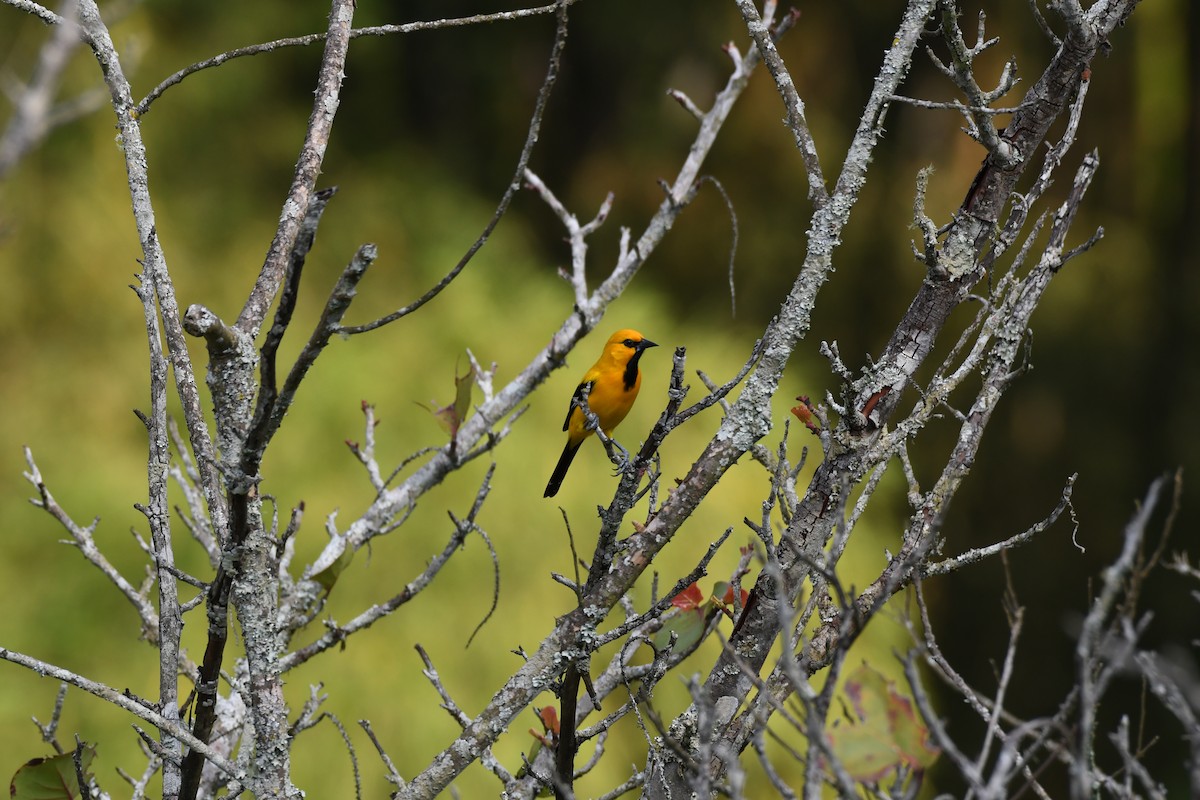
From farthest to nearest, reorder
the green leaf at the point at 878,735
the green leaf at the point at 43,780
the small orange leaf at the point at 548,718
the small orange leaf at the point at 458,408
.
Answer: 1. the small orange leaf at the point at 458,408
2. the small orange leaf at the point at 548,718
3. the green leaf at the point at 43,780
4. the green leaf at the point at 878,735

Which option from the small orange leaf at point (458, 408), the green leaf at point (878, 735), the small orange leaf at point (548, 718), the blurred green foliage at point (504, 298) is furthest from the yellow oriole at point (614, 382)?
the green leaf at point (878, 735)

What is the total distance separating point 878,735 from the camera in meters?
0.63

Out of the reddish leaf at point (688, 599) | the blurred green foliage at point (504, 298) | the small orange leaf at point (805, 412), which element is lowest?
the reddish leaf at point (688, 599)

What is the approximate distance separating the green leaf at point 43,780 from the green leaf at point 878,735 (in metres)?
0.60

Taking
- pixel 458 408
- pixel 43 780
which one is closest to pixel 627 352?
pixel 458 408

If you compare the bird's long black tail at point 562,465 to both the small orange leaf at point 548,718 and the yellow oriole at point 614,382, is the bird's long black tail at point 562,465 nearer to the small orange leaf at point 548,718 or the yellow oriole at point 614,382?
the yellow oriole at point 614,382

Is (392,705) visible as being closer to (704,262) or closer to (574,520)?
(574,520)

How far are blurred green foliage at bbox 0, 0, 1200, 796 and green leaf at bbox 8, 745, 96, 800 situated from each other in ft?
3.91

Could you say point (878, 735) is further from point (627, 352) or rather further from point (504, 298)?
point (504, 298)

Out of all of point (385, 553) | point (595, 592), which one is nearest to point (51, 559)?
point (385, 553)

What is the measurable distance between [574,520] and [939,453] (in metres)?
1.45

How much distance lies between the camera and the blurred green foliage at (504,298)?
9.02 feet

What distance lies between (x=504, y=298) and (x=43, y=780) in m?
2.51

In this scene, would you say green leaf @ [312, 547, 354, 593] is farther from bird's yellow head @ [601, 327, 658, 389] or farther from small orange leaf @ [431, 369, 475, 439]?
bird's yellow head @ [601, 327, 658, 389]
